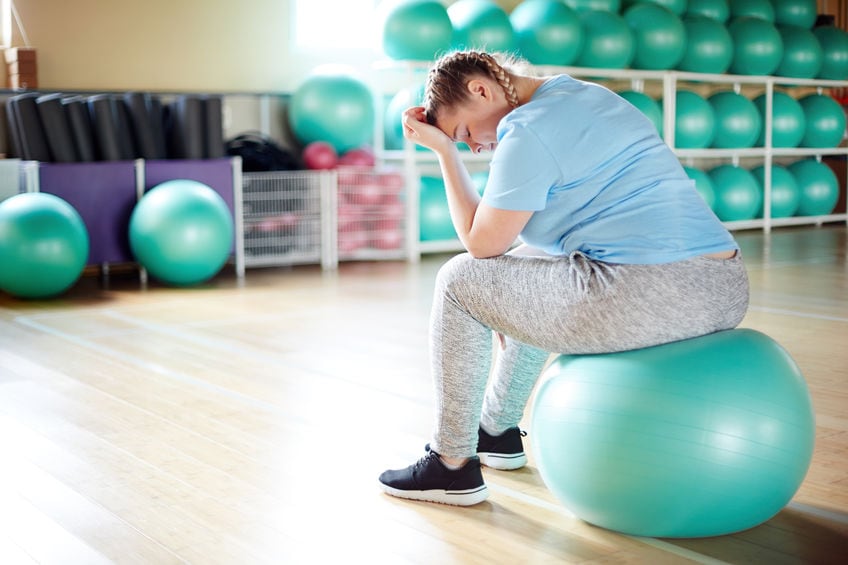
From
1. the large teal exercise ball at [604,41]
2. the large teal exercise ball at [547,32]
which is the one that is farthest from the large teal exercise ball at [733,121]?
the large teal exercise ball at [547,32]

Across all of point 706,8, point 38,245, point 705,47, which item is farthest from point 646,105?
point 38,245

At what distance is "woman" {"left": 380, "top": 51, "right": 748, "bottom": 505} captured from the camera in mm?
1828

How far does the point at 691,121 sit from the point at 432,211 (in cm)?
223

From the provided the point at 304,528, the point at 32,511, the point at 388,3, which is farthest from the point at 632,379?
the point at 388,3

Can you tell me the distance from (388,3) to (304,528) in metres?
4.74

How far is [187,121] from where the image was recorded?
5453 mm

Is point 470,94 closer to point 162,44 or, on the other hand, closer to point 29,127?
point 29,127

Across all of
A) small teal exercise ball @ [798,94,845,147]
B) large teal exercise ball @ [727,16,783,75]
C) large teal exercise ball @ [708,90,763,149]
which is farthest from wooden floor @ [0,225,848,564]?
small teal exercise ball @ [798,94,845,147]

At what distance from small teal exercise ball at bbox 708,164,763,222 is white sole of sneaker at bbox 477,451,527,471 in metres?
5.70

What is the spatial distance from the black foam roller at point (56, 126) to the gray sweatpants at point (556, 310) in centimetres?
373

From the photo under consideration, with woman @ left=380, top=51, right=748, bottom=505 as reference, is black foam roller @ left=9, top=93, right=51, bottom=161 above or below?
above

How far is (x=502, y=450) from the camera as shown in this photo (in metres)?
2.31

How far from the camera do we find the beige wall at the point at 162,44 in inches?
220

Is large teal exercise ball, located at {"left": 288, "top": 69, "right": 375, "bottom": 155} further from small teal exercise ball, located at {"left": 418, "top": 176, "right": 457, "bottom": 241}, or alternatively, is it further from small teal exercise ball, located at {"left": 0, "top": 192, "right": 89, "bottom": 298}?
small teal exercise ball, located at {"left": 0, "top": 192, "right": 89, "bottom": 298}
